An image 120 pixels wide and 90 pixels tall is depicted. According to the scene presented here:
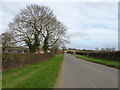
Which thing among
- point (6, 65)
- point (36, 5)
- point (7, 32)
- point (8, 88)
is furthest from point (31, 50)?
point (8, 88)

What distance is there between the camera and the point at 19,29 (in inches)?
1406

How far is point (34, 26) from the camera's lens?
36.6 metres

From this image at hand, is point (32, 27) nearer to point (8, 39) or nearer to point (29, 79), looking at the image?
point (8, 39)

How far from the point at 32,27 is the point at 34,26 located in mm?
577

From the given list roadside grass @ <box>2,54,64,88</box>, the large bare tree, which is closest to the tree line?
the large bare tree

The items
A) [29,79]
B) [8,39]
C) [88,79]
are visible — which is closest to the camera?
[29,79]

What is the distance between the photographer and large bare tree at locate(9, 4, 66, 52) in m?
35.2

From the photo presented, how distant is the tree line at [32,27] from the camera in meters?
35.1

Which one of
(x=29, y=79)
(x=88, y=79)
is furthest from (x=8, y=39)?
(x=88, y=79)

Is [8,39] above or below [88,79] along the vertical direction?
above

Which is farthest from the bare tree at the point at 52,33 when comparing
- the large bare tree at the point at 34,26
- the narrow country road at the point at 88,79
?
the narrow country road at the point at 88,79

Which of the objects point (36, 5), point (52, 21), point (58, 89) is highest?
point (36, 5)

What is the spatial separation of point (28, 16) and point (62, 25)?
39.6ft

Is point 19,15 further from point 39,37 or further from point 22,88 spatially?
point 22,88
